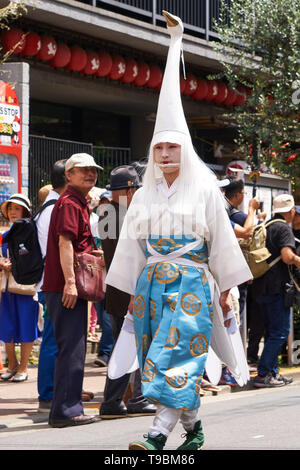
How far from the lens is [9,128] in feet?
39.2

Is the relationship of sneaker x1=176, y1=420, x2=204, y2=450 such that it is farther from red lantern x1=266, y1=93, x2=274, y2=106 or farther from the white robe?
red lantern x1=266, y1=93, x2=274, y2=106

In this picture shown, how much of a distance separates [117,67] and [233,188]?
6.85 meters

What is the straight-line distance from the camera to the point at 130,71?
16.6 metres

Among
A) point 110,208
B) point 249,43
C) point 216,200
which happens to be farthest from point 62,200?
point 249,43

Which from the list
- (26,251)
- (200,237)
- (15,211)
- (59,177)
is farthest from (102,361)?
(200,237)

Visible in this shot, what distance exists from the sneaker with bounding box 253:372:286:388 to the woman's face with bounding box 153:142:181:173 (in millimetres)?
4258

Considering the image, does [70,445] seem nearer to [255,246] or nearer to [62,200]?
[62,200]

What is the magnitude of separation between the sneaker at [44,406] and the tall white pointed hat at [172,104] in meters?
2.99

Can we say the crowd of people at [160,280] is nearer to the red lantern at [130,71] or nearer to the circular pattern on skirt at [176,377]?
the circular pattern on skirt at [176,377]

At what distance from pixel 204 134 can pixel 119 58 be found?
4.99 m

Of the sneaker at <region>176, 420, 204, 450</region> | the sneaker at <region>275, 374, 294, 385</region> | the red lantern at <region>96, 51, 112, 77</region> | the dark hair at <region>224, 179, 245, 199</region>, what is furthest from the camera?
the red lantern at <region>96, 51, 112, 77</region>

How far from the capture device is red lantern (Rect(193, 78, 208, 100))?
1836 cm

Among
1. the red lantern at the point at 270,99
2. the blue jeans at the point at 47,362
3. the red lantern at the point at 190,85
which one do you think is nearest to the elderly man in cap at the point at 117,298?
the blue jeans at the point at 47,362

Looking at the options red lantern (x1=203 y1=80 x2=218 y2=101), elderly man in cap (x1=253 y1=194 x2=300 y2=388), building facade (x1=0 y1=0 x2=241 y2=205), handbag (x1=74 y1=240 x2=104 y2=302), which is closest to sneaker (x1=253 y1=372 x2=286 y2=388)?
elderly man in cap (x1=253 y1=194 x2=300 y2=388)
